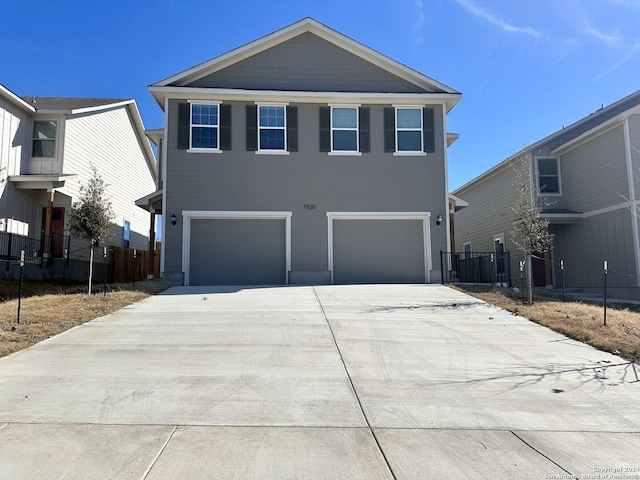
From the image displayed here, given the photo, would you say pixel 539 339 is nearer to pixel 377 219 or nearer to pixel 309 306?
pixel 309 306

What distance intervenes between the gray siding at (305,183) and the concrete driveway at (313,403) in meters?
6.65

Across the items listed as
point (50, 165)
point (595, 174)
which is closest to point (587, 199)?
point (595, 174)

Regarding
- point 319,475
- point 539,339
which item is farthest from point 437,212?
point 319,475

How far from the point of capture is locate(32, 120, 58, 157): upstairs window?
17.2 metres

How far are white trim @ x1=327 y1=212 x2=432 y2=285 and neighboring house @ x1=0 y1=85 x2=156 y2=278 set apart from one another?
26.0ft

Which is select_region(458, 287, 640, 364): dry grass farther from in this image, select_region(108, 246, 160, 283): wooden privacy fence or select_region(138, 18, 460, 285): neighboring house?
select_region(108, 246, 160, 283): wooden privacy fence

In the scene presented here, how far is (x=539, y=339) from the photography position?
27.6 ft

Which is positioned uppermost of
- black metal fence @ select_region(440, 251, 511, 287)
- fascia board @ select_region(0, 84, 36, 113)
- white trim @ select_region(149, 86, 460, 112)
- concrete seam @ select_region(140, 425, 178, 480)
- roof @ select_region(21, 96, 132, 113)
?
roof @ select_region(21, 96, 132, 113)

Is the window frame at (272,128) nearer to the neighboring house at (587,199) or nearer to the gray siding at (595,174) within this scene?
the neighboring house at (587,199)

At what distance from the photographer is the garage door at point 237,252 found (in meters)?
15.5

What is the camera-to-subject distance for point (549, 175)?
19750 millimetres

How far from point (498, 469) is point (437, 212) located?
12.7 metres

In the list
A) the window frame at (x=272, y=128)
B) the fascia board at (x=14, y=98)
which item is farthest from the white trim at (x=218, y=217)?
the fascia board at (x=14, y=98)

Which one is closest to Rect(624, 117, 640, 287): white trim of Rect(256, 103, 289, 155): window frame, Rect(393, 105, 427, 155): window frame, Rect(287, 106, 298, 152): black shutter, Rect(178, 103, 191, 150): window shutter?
Rect(393, 105, 427, 155): window frame
